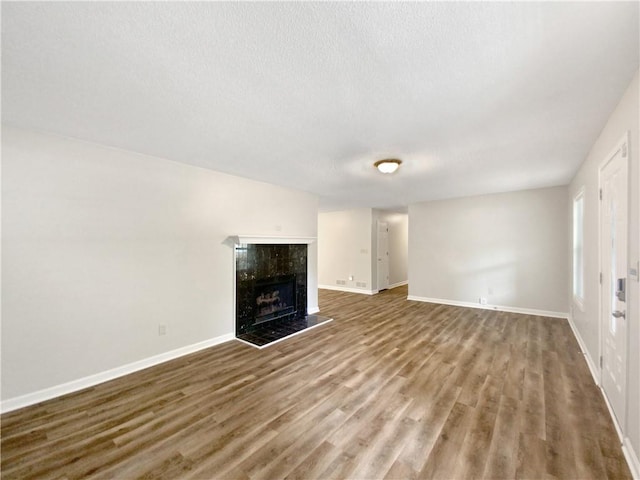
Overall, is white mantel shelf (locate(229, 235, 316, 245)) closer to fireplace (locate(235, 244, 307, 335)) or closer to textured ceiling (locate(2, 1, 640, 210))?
fireplace (locate(235, 244, 307, 335))

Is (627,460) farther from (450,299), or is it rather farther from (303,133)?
(450,299)

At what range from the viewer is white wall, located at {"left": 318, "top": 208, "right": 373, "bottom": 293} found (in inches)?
286

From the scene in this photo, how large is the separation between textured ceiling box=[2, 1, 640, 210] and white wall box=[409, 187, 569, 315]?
248 centimetres

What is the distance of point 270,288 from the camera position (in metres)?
4.51

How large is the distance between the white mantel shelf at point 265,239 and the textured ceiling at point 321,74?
137cm

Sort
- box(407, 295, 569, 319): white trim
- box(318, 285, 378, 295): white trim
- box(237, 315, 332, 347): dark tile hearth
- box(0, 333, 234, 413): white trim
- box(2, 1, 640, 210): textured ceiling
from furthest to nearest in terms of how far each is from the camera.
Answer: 1. box(318, 285, 378, 295): white trim
2. box(407, 295, 569, 319): white trim
3. box(237, 315, 332, 347): dark tile hearth
4. box(0, 333, 234, 413): white trim
5. box(2, 1, 640, 210): textured ceiling

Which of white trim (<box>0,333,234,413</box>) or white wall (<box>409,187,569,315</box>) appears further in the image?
white wall (<box>409,187,569,315</box>)

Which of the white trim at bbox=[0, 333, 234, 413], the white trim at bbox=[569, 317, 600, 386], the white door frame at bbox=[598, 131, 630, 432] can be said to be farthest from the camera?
the white trim at bbox=[569, 317, 600, 386]

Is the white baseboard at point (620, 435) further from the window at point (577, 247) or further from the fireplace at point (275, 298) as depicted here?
the fireplace at point (275, 298)

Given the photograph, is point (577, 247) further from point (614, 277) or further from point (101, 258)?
point (101, 258)

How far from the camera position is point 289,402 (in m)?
2.30

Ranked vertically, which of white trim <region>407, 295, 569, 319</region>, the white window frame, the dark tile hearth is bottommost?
the dark tile hearth

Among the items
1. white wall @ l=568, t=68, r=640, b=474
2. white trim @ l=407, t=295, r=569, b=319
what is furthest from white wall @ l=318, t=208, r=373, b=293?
white wall @ l=568, t=68, r=640, b=474

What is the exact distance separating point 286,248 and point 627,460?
4266mm
